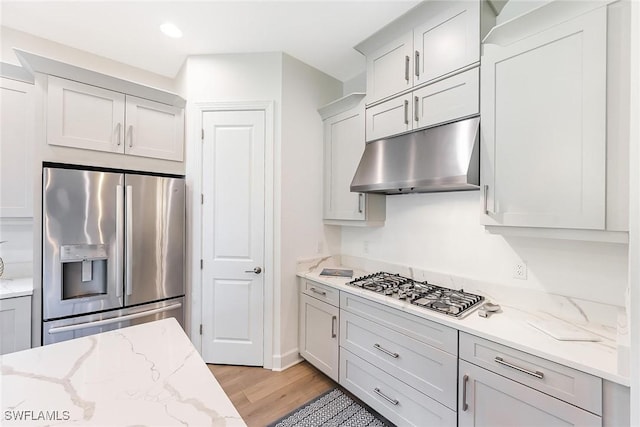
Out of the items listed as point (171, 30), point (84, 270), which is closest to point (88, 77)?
point (171, 30)

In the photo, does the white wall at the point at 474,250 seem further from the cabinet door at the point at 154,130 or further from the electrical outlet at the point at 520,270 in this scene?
the cabinet door at the point at 154,130

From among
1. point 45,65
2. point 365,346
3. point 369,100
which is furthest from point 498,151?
point 45,65

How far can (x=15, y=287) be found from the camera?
6.11 feet

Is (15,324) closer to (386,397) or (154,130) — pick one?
(154,130)

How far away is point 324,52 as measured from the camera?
2.38 m

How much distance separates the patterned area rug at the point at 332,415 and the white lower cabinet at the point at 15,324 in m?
1.75

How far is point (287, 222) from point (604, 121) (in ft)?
6.81

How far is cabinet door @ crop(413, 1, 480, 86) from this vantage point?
1.57 metres

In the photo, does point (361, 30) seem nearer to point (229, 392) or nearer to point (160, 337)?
point (160, 337)

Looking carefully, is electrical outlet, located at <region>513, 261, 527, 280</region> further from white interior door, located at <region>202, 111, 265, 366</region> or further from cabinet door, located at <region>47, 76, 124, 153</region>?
cabinet door, located at <region>47, 76, 124, 153</region>

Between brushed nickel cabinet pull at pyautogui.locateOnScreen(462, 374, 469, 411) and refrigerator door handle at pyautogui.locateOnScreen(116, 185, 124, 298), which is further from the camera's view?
refrigerator door handle at pyautogui.locateOnScreen(116, 185, 124, 298)

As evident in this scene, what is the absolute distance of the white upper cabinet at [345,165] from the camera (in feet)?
7.65

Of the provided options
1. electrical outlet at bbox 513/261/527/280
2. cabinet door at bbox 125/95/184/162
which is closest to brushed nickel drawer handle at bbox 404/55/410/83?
electrical outlet at bbox 513/261/527/280

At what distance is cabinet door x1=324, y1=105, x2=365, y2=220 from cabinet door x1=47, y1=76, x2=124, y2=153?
6.00 feet
